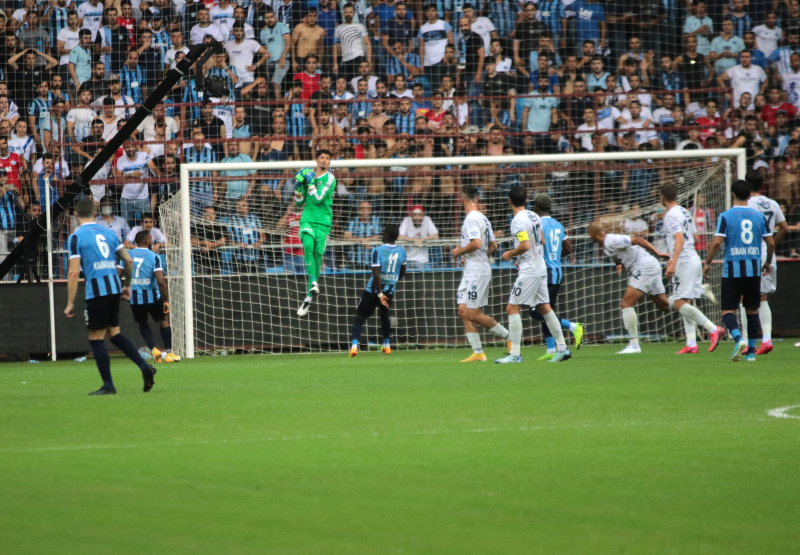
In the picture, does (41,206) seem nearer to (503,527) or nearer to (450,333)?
(450,333)

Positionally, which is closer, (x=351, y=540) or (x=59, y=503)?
(x=351, y=540)

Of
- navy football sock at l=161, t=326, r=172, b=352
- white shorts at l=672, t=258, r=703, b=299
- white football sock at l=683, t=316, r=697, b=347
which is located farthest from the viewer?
navy football sock at l=161, t=326, r=172, b=352

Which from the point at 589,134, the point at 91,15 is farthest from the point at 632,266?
the point at 91,15

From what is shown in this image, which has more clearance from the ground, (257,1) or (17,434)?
(257,1)

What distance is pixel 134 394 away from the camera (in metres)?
9.35

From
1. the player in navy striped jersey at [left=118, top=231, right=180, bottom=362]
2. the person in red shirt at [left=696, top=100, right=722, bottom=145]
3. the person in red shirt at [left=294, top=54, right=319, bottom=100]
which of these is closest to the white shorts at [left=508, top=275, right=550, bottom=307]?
the player in navy striped jersey at [left=118, top=231, right=180, bottom=362]

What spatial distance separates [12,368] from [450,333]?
7.47 metres

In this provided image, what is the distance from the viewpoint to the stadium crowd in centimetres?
1827

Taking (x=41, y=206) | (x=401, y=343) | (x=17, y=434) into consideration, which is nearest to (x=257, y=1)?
(x=41, y=206)

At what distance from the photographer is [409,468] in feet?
17.1

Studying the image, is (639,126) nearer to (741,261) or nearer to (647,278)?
(647,278)

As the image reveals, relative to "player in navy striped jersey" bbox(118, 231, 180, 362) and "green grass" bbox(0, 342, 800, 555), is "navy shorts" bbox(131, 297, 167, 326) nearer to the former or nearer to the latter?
"player in navy striped jersey" bbox(118, 231, 180, 362)

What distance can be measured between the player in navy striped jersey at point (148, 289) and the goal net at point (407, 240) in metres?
1.96

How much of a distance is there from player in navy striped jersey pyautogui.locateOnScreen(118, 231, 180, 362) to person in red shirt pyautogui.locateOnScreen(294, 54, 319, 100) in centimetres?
641
